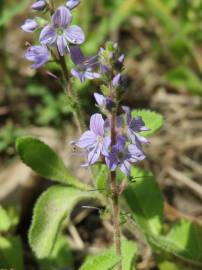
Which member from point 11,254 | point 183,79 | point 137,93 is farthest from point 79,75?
point 137,93

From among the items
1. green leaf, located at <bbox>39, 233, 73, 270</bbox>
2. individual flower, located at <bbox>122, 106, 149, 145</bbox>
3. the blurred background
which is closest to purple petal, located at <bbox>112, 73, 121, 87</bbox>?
individual flower, located at <bbox>122, 106, 149, 145</bbox>

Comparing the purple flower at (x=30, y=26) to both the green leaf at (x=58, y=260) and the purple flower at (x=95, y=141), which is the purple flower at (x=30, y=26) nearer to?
the purple flower at (x=95, y=141)

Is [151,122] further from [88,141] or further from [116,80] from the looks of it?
[116,80]

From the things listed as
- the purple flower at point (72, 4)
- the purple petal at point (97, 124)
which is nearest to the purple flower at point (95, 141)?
the purple petal at point (97, 124)

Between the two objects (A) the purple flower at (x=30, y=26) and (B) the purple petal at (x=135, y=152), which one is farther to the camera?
(A) the purple flower at (x=30, y=26)

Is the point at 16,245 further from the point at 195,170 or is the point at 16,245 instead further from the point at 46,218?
the point at 195,170

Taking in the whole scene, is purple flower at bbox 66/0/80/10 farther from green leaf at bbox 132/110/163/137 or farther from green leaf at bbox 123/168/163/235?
green leaf at bbox 123/168/163/235
